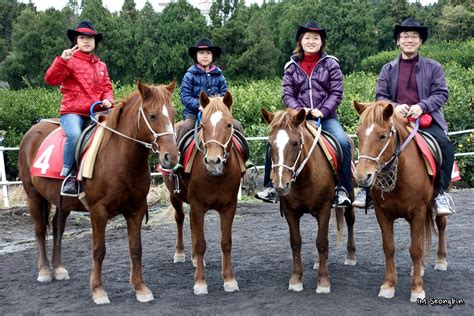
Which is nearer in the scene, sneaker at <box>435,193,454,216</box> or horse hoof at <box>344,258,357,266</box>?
sneaker at <box>435,193,454,216</box>

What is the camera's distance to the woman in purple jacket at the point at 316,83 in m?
6.37

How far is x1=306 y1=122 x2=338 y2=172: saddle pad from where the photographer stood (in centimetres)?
596

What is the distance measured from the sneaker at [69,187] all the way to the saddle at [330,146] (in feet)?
8.32

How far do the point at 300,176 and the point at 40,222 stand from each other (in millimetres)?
3303

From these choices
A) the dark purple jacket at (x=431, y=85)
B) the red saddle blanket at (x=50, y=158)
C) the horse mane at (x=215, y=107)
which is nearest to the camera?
the horse mane at (x=215, y=107)

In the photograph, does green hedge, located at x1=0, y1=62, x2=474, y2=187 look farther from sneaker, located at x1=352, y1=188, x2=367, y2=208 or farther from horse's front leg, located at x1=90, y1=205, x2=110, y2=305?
horse's front leg, located at x1=90, y1=205, x2=110, y2=305

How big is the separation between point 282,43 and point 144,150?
3819 cm

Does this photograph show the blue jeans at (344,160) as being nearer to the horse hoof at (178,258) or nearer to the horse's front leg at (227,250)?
the horse's front leg at (227,250)

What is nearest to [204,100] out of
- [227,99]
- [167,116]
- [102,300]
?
[227,99]

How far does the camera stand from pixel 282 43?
4256cm

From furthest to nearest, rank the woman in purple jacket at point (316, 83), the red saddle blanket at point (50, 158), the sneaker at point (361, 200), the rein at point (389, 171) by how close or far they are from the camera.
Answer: the woman in purple jacket at point (316, 83) < the red saddle blanket at point (50, 158) < the sneaker at point (361, 200) < the rein at point (389, 171)

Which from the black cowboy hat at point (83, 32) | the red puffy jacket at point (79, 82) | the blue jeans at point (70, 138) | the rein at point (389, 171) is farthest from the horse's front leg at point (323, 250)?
the black cowboy hat at point (83, 32)

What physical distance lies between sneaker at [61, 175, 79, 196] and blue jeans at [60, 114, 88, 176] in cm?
9

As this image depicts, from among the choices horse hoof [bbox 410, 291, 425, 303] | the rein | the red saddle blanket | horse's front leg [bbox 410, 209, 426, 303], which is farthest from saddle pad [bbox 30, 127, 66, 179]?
horse hoof [bbox 410, 291, 425, 303]
